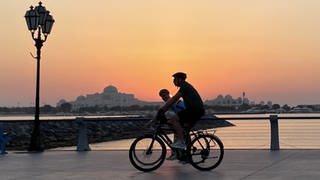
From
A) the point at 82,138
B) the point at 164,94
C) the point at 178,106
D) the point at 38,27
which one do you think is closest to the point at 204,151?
the point at 178,106

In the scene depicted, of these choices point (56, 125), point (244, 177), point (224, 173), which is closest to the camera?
point (244, 177)

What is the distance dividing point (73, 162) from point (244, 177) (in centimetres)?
482

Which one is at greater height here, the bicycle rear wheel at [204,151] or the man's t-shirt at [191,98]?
the man's t-shirt at [191,98]

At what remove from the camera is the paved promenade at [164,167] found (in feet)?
36.8

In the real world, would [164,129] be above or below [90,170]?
above

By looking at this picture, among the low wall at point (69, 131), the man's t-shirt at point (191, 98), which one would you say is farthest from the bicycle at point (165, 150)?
the low wall at point (69, 131)

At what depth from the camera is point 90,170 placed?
12406 millimetres

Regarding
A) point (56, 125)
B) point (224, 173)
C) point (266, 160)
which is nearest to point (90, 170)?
point (224, 173)

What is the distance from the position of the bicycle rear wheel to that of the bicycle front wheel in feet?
1.82

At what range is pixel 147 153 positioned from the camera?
12242 millimetres

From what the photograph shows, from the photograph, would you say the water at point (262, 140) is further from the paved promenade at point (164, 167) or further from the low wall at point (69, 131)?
the low wall at point (69, 131)

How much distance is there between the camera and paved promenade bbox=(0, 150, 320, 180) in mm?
11203

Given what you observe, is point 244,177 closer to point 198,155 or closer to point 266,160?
point 198,155

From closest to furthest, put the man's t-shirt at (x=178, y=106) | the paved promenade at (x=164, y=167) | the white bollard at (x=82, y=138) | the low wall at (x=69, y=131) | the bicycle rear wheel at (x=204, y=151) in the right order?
the paved promenade at (x=164, y=167), the bicycle rear wheel at (x=204, y=151), the man's t-shirt at (x=178, y=106), the white bollard at (x=82, y=138), the low wall at (x=69, y=131)
